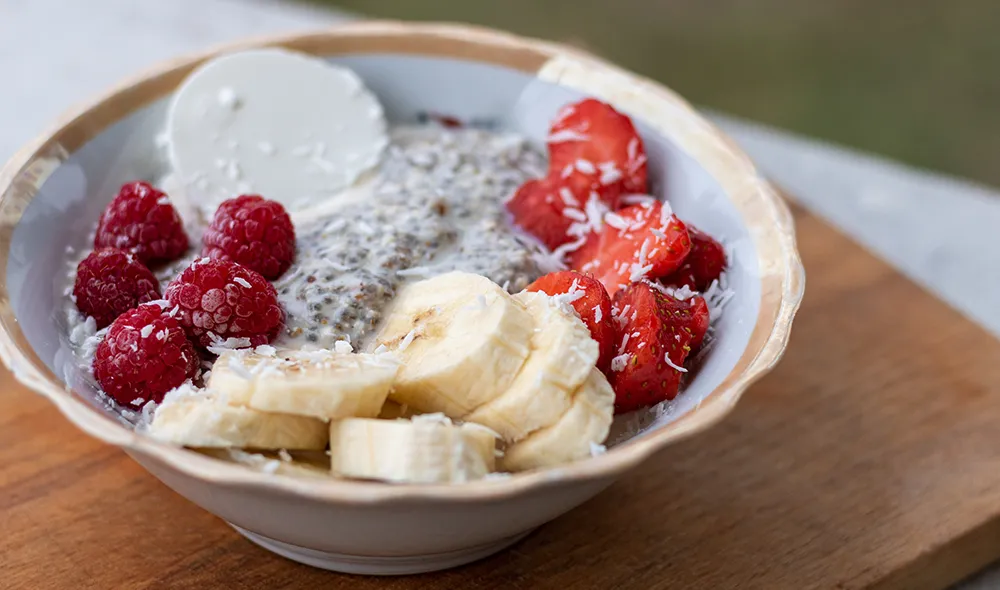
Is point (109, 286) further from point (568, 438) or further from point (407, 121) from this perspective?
point (407, 121)

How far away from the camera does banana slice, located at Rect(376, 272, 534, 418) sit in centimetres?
151

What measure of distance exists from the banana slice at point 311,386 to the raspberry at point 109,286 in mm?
376

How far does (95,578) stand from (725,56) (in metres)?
4.15

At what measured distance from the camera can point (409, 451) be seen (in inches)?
53.6

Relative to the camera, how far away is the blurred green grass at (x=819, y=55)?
4582 mm

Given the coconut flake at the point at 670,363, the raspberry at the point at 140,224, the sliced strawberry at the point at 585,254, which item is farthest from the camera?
the sliced strawberry at the point at 585,254

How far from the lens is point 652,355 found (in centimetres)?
166

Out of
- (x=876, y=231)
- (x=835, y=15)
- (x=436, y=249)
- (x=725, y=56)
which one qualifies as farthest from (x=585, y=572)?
(x=835, y=15)

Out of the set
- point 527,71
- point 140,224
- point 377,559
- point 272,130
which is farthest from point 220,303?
point 527,71

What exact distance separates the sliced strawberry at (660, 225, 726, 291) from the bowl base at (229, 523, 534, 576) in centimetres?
57

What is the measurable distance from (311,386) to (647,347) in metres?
0.56

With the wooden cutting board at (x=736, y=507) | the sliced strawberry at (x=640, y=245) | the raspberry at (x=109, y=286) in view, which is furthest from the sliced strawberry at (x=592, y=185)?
the raspberry at (x=109, y=286)

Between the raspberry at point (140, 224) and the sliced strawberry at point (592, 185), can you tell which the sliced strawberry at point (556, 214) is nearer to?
the sliced strawberry at point (592, 185)

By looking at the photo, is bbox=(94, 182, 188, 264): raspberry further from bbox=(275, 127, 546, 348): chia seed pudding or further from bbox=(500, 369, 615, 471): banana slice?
bbox=(500, 369, 615, 471): banana slice
